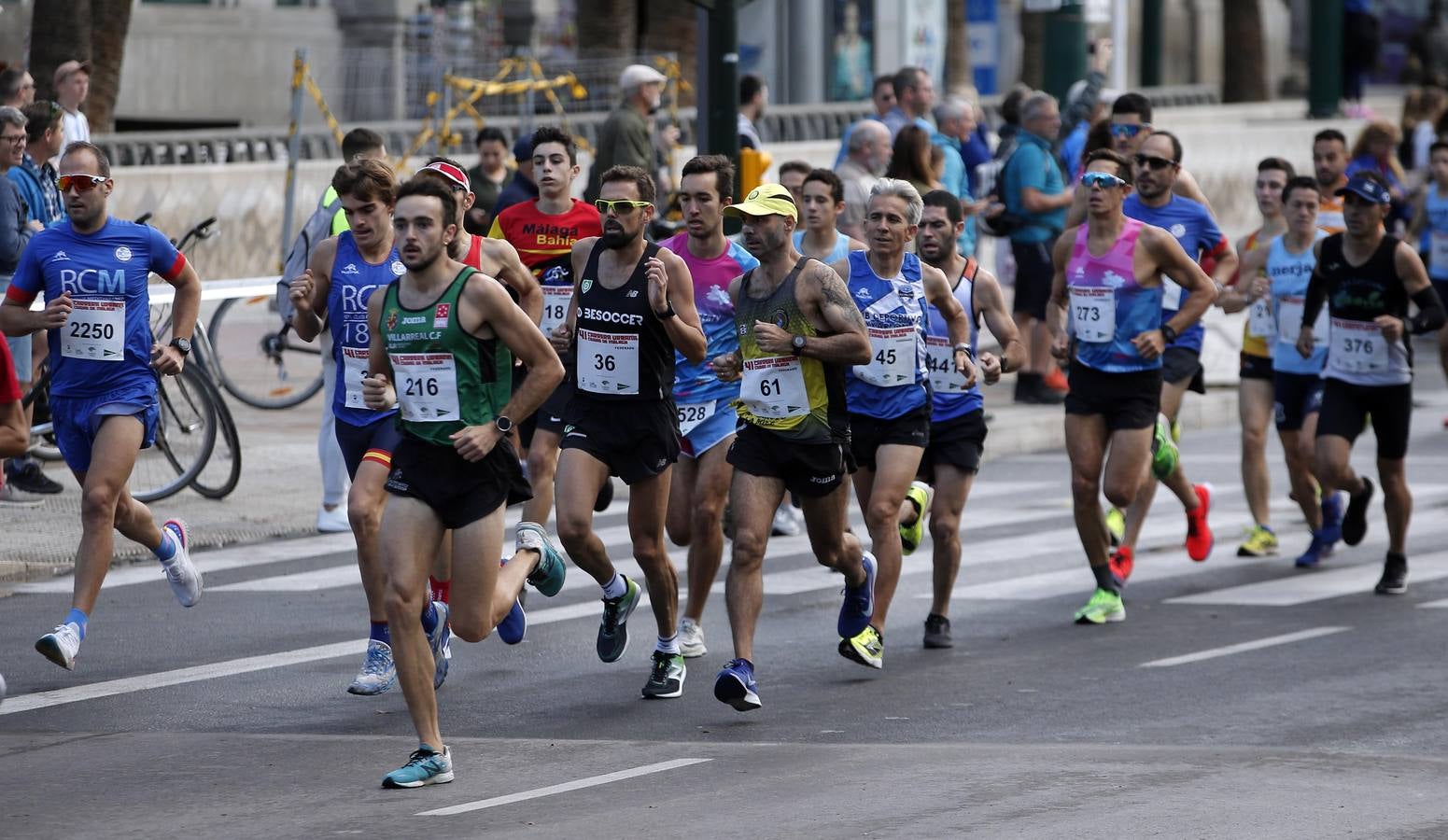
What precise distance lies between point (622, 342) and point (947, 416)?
5.98 feet

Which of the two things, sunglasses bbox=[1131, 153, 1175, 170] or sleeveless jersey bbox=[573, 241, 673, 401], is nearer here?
sleeveless jersey bbox=[573, 241, 673, 401]

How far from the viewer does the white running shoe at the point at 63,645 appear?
871cm

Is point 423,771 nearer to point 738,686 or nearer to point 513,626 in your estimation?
point 738,686

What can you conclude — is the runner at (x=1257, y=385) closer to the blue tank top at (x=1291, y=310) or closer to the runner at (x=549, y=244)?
the blue tank top at (x=1291, y=310)

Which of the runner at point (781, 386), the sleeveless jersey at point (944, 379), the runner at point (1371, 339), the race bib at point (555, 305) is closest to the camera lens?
the runner at point (781, 386)

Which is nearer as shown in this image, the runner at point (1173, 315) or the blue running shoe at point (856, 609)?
→ the blue running shoe at point (856, 609)

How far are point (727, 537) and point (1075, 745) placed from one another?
493 cm

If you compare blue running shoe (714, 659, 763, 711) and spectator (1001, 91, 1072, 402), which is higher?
spectator (1001, 91, 1072, 402)

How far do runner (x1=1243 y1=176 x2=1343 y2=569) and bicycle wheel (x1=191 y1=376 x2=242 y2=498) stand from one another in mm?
5566

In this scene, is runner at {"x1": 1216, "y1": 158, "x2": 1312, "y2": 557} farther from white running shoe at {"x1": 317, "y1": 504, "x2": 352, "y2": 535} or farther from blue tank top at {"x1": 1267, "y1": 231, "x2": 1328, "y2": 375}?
white running shoe at {"x1": 317, "y1": 504, "x2": 352, "y2": 535}

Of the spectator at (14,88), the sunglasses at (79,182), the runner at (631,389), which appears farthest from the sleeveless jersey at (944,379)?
the spectator at (14,88)

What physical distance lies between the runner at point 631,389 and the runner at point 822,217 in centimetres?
83

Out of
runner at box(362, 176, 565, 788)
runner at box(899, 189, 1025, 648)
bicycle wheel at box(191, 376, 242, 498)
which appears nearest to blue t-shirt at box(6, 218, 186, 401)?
runner at box(362, 176, 565, 788)

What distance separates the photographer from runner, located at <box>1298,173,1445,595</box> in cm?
1135
